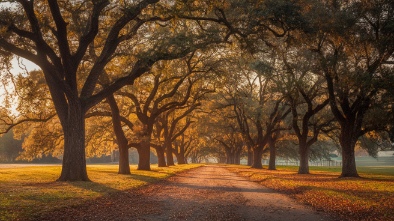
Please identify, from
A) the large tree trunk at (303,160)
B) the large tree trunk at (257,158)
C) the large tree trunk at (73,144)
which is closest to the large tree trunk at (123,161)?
the large tree trunk at (73,144)

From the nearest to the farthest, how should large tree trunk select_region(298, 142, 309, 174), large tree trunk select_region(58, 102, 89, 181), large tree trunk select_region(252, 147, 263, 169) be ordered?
1. large tree trunk select_region(58, 102, 89, 181)
2. large tree trunk select_region(298, 142, 309, 174)
3. large tree trunk select_region(252, 147, 263, 169)

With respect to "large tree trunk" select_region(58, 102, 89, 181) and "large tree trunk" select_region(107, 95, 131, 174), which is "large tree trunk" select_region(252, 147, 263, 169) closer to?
"large tree trunk" select_region(107, 95, 131, 174)

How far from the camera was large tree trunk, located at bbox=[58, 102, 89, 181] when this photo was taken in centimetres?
1900

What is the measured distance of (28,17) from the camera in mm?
17109

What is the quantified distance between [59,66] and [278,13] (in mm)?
12156

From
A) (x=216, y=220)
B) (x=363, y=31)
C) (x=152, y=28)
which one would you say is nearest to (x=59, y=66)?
(x=152, y=28)

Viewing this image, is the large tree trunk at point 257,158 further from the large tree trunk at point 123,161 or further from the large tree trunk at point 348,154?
the large tree trunk at point 123,161

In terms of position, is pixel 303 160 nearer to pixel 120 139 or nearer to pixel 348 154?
pixel 348 154

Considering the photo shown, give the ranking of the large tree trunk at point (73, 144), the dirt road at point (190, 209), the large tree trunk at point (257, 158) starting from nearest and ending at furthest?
1. the dirt road at point (190, 209)
2. the large tree trunk at point (73, 144)
3. the large tree trunk at point (257, 158)

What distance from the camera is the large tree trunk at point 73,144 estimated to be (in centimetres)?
1900

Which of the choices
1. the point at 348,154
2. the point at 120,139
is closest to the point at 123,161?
the point at 120,139

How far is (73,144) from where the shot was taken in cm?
1898

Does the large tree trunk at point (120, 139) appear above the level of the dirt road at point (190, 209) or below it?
above

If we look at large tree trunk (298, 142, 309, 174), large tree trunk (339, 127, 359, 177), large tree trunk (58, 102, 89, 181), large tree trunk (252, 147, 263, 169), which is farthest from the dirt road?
large tree trunk (252, 147, 263, 169)
